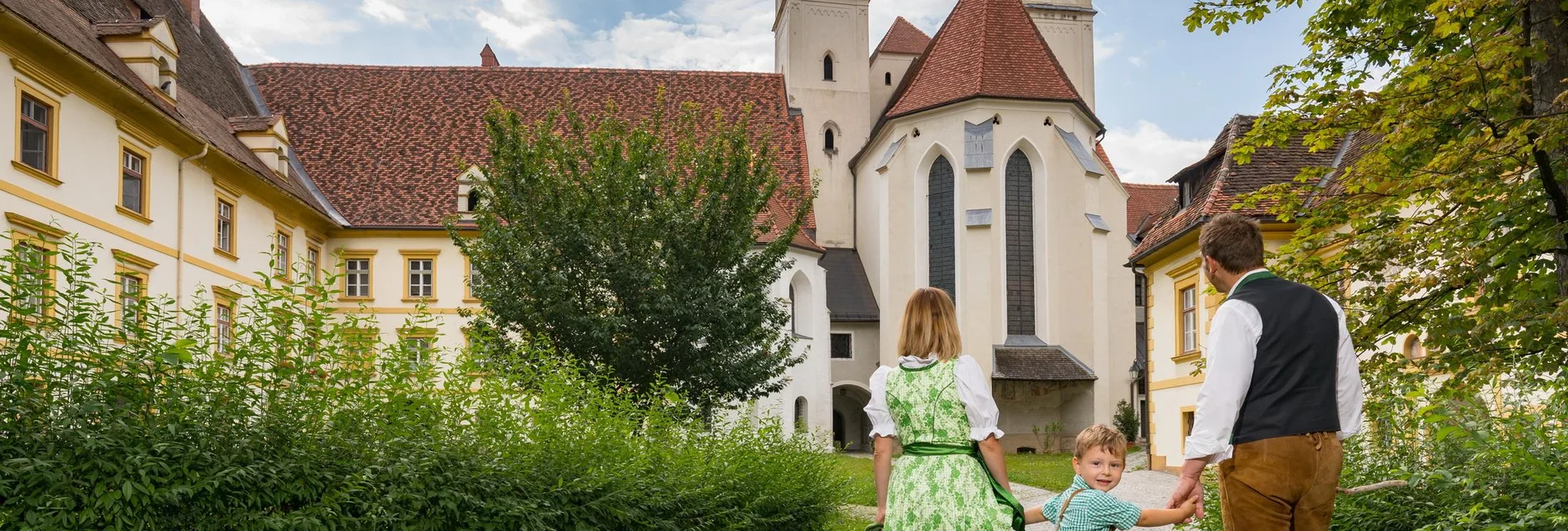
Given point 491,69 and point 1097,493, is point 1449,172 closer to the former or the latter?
point 1097,493

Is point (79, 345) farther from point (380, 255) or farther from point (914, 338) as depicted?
point (380, 255)

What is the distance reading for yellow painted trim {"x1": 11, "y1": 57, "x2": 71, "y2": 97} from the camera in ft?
61.1

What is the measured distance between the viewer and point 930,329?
4914 millimetres

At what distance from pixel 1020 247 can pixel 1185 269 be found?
1341cm

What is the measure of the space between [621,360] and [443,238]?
18.7 m

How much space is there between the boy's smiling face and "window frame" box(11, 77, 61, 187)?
727 inches

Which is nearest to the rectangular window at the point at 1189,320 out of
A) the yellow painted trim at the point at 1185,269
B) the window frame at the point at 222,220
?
the yellow painted trim at the point at 1185,269

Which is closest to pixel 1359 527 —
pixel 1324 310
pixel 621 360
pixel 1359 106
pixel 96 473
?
pixel 1359 106

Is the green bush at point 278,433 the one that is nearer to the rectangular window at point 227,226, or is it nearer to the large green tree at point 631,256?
the large green tree at point 631,256

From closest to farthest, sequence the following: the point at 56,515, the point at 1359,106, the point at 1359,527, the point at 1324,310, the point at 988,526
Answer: the point at 1324,310 < the point at 988,526 < the point at 56,515 < the point at 1359,527 < the point at 1359,106

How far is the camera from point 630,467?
26.0ft

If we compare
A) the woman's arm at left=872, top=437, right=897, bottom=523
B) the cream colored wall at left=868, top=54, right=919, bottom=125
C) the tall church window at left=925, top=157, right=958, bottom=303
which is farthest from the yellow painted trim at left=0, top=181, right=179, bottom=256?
the cream colored wall at left=868, top=54, right=919, bottom=125

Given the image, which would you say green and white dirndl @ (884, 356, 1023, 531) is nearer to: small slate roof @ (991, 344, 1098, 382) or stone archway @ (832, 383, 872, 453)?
small slate roof @ (991, 344, 1098, 382)

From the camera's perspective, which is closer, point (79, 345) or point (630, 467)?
point (79, 345)
